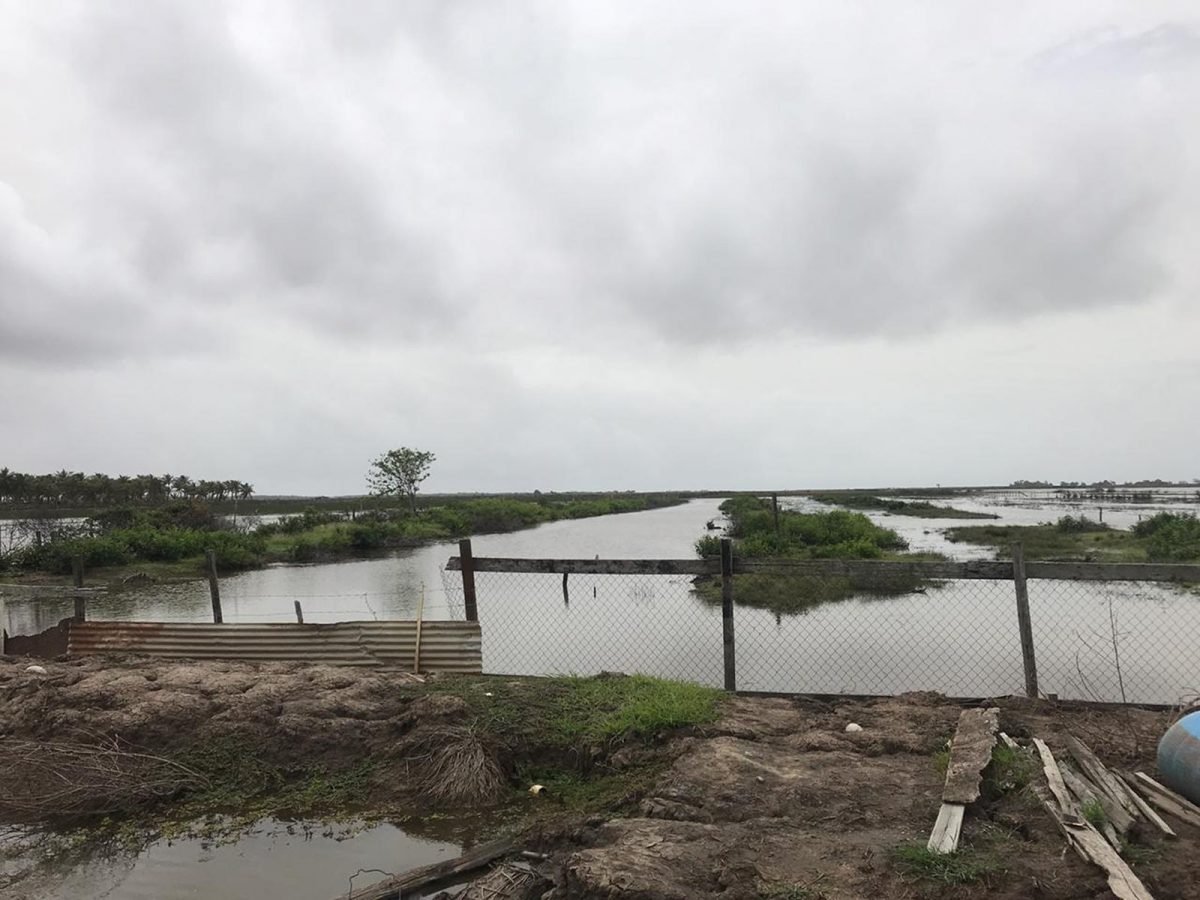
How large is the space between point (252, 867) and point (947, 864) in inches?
170

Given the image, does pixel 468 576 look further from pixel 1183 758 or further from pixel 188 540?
pixel 188 540

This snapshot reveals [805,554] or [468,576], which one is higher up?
[468,576]

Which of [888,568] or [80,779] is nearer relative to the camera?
[80,779]

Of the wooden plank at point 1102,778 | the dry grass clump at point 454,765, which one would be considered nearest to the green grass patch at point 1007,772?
the wooden plank at point 1102,778

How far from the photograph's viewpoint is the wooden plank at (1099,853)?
11.0 ft

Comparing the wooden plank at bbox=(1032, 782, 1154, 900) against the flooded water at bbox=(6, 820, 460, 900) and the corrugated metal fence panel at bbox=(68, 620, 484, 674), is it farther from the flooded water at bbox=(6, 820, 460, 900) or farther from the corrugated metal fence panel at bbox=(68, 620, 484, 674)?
the corrugated metal fence panel at bbox=(68, 620, 484, 674)

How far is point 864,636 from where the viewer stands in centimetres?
1451

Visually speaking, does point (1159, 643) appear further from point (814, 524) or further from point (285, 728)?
point (814, 524)

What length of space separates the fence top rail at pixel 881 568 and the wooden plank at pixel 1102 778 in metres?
1.81

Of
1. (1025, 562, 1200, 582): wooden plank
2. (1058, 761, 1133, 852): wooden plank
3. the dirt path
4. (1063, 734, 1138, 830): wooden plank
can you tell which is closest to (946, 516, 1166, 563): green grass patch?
(1025, 562, 1200, 582): wooden plank

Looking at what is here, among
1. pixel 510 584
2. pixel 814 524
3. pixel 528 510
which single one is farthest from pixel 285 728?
pixel 528 510

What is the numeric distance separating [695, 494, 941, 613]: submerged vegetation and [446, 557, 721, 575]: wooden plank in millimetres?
4415

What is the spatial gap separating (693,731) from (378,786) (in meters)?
2.58

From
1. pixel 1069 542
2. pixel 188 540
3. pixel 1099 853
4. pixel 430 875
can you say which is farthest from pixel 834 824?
pixel 188 540
